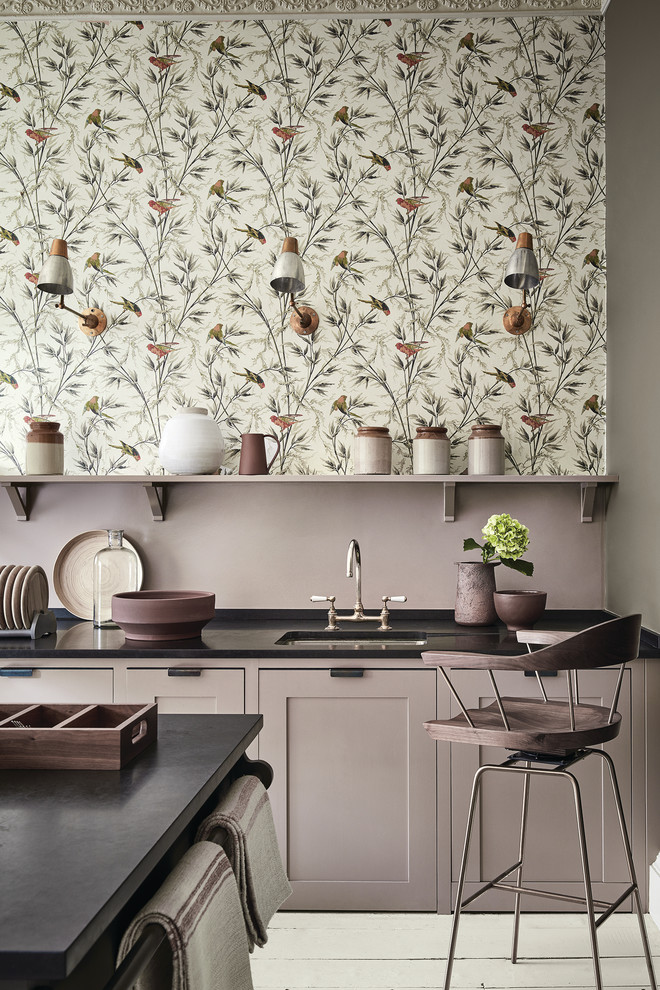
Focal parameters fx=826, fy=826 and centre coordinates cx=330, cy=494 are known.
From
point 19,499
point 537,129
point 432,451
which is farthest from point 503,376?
point 19,499

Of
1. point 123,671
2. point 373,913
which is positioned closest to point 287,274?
point 123,671

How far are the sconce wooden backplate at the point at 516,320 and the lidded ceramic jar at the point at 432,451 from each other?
509 millimetres

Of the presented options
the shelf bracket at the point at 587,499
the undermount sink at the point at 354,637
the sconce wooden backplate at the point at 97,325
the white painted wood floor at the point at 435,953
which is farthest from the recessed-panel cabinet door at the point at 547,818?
the sconce wooden backplate at the point at 97,325

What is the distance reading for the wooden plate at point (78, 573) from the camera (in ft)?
10.8

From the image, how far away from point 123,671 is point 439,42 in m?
2.74

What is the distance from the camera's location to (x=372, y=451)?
10.3 feet

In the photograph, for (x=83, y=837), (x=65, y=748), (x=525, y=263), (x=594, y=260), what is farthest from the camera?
(x=594, y=260)

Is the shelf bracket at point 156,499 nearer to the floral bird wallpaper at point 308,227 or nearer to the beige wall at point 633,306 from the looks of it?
the floral bird wallpaper at point 308,227

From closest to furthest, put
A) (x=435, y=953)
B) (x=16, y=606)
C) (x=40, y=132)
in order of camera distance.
→ (x=435, y=953)
(x=16, y=606)
(x=40, y=132)

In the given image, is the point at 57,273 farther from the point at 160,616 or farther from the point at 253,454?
the point at 160,616

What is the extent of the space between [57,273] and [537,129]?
1.96 metres

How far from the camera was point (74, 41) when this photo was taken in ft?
11.1

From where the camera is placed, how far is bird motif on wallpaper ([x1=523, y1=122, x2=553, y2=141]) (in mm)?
3314

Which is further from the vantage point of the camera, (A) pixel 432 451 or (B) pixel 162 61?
(B) pixel 162 61
